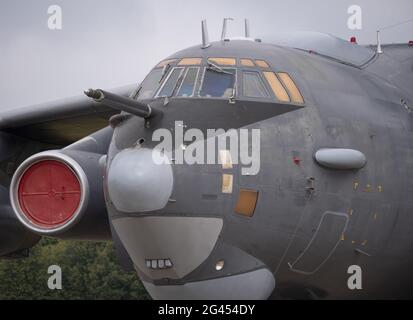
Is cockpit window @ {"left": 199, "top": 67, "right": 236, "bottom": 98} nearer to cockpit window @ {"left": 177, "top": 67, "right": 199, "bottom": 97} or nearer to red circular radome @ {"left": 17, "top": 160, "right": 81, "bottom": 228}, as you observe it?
cockpit window @ {"left": 177, "top": 67, "right": 199, "bottom": 97}

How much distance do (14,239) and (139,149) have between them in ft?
22.0

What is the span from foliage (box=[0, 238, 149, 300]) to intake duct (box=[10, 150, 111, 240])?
52.4 ft

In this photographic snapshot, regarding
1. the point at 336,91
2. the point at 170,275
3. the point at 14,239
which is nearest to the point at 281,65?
the point at 336,91

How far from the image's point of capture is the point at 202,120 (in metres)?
11.6

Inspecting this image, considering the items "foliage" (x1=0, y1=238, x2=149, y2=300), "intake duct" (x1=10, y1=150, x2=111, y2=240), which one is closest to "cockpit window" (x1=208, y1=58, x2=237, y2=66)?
"intake duct" (x1=10, y1=150, x2=111, y2=240)

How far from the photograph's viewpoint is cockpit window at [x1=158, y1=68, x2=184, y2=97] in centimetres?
1209

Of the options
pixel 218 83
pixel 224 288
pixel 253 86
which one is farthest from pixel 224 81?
pixel 224 288

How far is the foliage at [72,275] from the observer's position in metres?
31.1

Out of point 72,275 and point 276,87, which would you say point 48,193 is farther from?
point 72,275

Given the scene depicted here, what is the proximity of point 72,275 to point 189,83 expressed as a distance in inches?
872

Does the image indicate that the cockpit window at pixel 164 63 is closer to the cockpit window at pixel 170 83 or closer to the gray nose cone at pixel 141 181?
the cockpit window at pixel 170 83

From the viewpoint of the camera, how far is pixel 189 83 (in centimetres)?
1212
